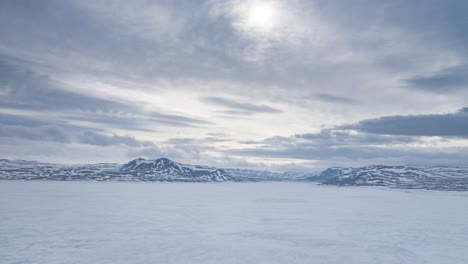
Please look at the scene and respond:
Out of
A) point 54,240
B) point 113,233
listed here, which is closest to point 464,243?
point 113,233

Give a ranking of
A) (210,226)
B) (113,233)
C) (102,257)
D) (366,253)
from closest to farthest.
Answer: (102,257) → (366,253) → (113,233) → (210,226)

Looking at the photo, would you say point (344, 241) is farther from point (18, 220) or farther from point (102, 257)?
point (18, 220)

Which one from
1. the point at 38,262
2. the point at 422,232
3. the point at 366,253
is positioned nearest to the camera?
the point at 38,262

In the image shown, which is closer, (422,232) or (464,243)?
(464,243)

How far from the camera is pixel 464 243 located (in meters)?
32.1

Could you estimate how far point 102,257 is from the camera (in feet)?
83.6

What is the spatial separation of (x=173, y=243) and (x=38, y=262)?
36.4ft

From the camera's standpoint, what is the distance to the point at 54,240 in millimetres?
30875

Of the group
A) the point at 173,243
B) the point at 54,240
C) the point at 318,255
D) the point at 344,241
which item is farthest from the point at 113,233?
the point at 344,241

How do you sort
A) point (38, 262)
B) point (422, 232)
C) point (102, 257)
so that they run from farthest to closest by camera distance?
point (422, 232), point (102, 257), point (38, 262)

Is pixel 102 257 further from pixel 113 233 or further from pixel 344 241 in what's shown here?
pixel 344 241

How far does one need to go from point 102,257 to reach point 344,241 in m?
22.0

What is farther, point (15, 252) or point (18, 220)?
point (18, 220)

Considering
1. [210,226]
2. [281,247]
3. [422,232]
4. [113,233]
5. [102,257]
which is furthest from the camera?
[210,226]
